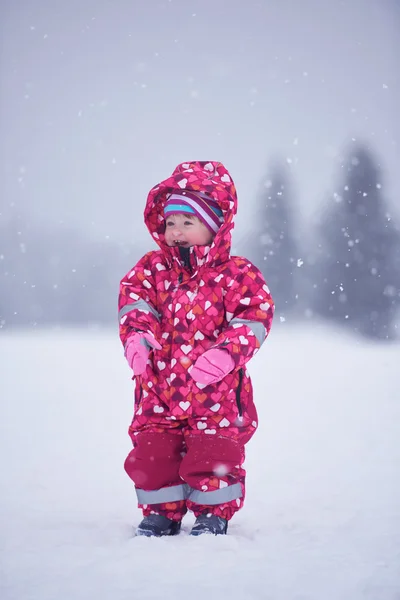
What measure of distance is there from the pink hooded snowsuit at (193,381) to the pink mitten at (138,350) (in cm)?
6

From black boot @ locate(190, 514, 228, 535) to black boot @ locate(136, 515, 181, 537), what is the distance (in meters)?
0.13

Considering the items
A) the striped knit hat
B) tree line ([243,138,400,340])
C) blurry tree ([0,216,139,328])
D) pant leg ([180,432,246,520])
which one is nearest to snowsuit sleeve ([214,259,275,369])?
the striped knit hat

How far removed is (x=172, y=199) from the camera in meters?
2.74

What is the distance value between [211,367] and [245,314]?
32 centimetres

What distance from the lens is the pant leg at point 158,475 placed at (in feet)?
8.23

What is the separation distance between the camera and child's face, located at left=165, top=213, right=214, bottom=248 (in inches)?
106

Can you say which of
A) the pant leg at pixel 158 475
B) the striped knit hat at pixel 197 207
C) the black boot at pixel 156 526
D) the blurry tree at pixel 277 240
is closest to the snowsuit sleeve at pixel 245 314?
the striped knit hat at pixel 197 207

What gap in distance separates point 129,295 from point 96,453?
5.41 ft

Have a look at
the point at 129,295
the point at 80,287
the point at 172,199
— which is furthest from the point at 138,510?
the point at 80,287

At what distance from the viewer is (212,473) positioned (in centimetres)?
246

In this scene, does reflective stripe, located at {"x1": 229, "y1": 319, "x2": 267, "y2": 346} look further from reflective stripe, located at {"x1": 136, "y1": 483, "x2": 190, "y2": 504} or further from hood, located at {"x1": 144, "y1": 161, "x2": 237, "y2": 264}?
reflective stripe, located at {"x1": 136, "y1": 483, "x2": 190, "y2": 504}

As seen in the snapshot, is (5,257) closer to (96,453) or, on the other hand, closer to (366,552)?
(96,453)

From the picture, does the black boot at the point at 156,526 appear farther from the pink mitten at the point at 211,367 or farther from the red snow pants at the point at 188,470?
the pink mitten at the point at 211,367

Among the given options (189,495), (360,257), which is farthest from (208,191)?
(360,257)
